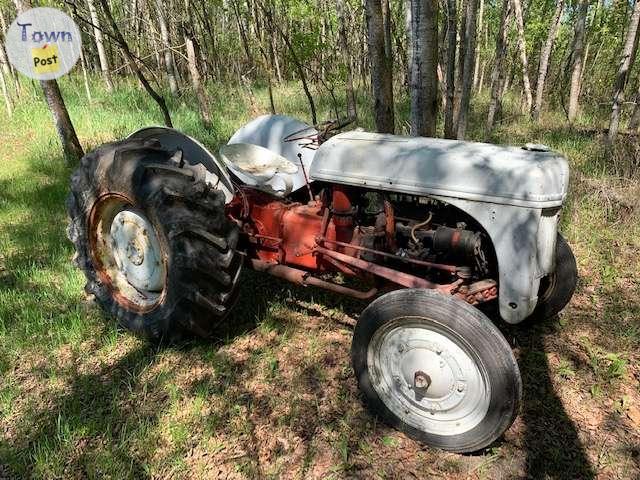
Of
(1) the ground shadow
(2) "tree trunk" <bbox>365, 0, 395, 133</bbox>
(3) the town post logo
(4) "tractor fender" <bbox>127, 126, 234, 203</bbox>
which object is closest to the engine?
(4) "tractor fender" <bbox>127, 126, 234, 203</bbox>

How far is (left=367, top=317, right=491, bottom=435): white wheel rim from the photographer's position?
→ 81.5 inches

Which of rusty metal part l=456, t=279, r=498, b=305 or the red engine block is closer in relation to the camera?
rusty metal part l=456, t=279, r=498, b=305

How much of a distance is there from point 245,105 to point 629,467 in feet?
29.3

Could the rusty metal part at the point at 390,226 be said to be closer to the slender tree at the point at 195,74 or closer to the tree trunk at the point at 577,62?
the slender tree at the point at 195,74

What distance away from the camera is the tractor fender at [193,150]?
120 inches

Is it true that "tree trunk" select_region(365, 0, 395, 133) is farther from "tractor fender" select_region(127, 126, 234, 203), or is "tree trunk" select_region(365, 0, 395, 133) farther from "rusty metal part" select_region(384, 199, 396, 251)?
"rusty metal part" select_region(384, 199, 396, 251)

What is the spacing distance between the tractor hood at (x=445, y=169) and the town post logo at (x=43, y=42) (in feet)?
11.4

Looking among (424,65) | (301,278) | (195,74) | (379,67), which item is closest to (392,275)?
(301,278)

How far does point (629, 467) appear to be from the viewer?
2088 mm

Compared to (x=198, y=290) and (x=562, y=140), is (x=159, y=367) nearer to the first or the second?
(x=198, y=290)

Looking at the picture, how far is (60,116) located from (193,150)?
136 inches

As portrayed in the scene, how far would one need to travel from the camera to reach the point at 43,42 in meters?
4.71

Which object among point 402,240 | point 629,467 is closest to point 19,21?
point 402,240

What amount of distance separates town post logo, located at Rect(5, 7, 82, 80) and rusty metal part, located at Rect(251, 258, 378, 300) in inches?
129
